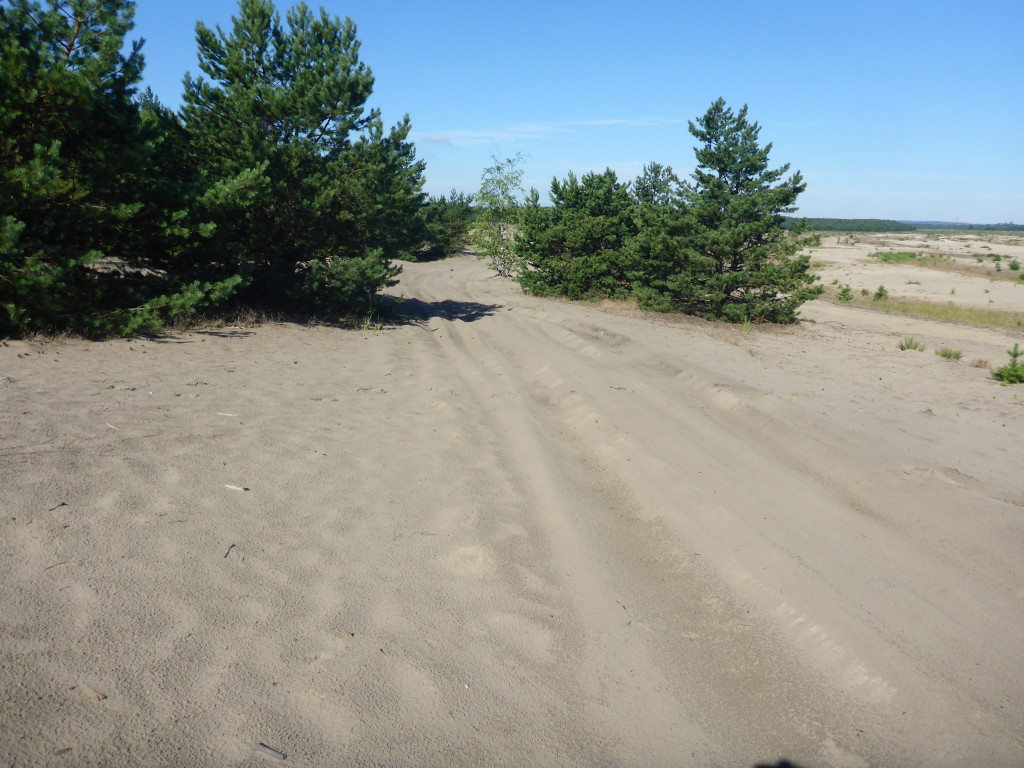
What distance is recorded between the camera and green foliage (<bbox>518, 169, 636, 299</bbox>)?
18953 millimetres

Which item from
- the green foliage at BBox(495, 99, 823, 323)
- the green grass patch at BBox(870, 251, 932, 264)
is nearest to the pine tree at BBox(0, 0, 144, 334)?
the green foliage at BBox(495, 99, 823, 323)

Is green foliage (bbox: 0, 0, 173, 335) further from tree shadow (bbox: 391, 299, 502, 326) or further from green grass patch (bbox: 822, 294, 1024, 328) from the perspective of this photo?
green grass patch (bbox: 822, 294, 1024, 328)

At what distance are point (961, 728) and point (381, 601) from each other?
2.80 meters

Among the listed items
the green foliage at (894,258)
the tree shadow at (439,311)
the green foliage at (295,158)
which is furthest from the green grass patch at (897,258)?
the green foliage at (295,158)

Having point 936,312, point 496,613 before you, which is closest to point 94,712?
point 496,613

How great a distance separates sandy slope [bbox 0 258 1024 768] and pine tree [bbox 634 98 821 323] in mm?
8277

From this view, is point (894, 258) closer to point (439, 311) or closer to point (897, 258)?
point (897, 258)

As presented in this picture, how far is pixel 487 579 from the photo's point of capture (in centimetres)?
380

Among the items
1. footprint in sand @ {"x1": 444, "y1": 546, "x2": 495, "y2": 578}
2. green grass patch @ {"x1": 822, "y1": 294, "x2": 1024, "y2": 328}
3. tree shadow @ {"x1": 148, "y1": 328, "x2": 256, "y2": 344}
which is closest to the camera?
footprint in sand @ {"x1": 444, "y1": 546, "x2": 495, "y2": 578}

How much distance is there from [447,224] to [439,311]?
2331cm

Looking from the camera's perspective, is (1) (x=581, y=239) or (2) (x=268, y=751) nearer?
(2) (x=268, y=751)

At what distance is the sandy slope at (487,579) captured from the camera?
2662 mm

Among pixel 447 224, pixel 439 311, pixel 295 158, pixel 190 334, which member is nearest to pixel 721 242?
pixel 439 311

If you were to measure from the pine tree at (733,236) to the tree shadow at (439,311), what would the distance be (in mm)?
4676
